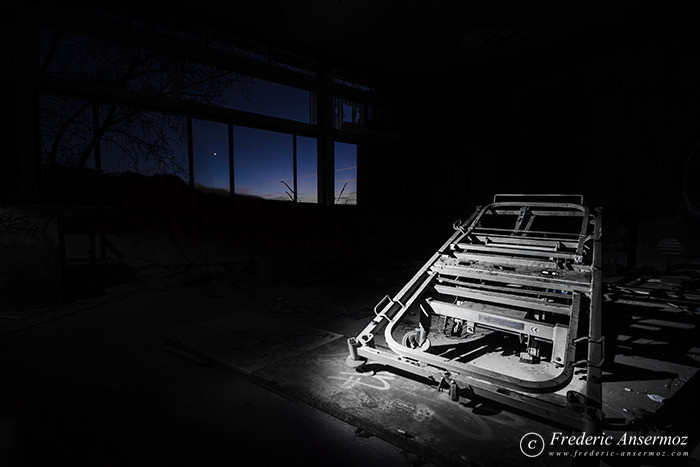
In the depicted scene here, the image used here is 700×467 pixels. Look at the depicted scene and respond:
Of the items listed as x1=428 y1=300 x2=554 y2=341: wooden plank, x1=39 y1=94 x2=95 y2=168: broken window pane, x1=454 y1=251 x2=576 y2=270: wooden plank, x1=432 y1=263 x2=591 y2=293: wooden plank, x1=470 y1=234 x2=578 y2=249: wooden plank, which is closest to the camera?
x1=428 y1=300 x2=554 y2=341: wooden plank

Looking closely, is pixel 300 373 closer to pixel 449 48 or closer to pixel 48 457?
pixel 48 457

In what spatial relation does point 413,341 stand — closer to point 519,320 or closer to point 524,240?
point 519,320

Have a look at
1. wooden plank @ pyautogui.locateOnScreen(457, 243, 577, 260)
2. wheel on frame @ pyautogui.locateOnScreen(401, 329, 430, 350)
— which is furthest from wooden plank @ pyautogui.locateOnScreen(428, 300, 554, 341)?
wooden plank @ pyautogui.locateOnScreen(457, 243, 577, 260)

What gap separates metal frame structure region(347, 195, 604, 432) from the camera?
8.02 ft

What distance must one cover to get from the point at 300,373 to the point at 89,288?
22.2 ft

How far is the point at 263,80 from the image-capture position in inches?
403

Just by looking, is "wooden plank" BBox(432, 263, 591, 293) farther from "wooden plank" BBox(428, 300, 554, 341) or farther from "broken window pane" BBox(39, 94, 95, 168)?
"broken window pane" BBox(39, 94, 95, 168)

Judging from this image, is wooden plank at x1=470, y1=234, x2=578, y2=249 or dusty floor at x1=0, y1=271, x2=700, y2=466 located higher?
wooden plank at x1=470, y1=234, x2=578, y2=249

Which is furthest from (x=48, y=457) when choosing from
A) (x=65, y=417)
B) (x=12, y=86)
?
(x=12, y=86)

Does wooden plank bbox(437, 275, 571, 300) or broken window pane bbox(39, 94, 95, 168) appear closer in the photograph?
wooden plank bbox(437, 275, 571, 300)

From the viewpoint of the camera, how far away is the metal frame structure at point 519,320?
8.02 feet

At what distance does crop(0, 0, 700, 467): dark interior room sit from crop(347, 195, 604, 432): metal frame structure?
1.0 inches

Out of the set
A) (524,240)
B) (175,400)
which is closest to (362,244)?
(524,240)

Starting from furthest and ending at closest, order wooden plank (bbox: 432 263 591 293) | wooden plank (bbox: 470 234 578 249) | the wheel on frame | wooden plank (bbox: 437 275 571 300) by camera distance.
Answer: wooden plank (bbox: 470 234 578 249), the wheel on frame, wooden plank (bbox: 437 275 571 300), wooden plank (bbox: 432 263 591 293)
